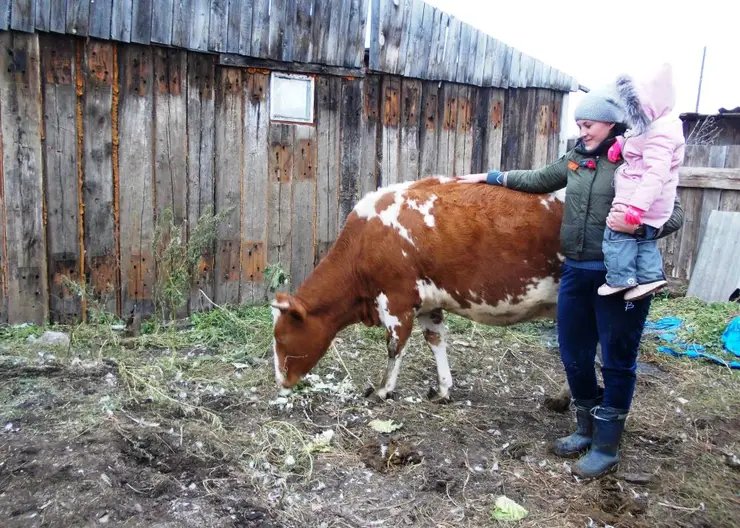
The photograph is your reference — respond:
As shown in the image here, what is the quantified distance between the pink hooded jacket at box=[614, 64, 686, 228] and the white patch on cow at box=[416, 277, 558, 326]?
1.20 meters

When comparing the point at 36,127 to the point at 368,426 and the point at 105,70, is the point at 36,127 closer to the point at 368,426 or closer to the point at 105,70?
the point at 105,70

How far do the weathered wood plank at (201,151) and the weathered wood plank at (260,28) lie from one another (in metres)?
0.50

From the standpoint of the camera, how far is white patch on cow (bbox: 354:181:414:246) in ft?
15.4

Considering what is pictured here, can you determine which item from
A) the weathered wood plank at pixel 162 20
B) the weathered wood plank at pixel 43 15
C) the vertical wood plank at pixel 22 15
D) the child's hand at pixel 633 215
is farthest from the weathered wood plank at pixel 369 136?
the child's hand at pixel 633 215

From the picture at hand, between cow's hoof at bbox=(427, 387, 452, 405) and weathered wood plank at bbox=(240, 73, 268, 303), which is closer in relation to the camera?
cow's hoof at bbox=(427, 387, 452, 405)

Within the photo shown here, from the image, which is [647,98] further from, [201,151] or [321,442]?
[201,151]

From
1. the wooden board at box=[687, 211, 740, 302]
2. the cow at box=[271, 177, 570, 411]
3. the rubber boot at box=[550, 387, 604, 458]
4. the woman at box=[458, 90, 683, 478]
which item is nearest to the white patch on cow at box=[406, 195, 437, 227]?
the cow at box=[271, 177, 570, 411]

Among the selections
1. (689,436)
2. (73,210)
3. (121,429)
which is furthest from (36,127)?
(689,436)

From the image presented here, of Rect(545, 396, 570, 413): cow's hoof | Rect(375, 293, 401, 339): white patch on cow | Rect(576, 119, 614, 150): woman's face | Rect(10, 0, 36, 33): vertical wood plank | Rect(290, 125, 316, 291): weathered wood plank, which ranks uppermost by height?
Rect(10, 0, 36, 33): vertical wood plank

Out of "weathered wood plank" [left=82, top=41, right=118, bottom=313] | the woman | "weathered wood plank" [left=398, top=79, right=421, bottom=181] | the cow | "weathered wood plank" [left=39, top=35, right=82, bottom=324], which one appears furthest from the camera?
"weathered wood plank" [left=398, top=79, right=421, bottom=181]

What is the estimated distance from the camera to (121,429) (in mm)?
3961

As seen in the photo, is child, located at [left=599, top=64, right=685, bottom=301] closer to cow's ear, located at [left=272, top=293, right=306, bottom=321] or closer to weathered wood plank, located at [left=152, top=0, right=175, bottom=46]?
cow's ear, located at [left=272, top=293, right=306, bottom=321]

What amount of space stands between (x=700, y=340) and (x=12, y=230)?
7011mm

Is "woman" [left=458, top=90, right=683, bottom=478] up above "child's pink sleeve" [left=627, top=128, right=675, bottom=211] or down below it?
below
